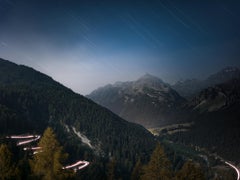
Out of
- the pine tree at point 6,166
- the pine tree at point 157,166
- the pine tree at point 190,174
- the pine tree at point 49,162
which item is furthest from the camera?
the pine tree at point 157,166

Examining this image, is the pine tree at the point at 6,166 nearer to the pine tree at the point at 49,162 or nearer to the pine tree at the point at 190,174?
the pine tree at the point at 49,162

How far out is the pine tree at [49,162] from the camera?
60406mm

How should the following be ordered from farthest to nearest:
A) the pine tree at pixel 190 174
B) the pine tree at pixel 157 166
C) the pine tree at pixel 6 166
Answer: the pine tree at pixel 157 166 < the pine tree at pixel 190 174 < the pine tree at pixel 6 166

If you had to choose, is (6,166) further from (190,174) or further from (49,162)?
(190,174)

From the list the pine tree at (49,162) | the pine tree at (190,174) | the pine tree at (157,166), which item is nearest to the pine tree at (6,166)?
the pine tree at (49,162)

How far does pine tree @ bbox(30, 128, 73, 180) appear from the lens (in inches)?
2378

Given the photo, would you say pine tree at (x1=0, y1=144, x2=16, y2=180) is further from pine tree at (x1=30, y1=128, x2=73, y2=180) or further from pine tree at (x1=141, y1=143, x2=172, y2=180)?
pine tree at (x1=141, y1=143, x2=172, y2=180)

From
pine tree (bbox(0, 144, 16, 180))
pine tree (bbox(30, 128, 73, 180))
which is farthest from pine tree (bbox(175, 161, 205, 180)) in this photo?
pine tree (bbox(0, 144, 16, 180))

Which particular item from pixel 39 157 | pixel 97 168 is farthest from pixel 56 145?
pixel 97 168

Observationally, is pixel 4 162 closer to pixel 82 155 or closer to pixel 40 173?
pixel 40 173

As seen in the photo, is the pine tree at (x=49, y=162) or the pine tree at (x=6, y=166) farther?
the pine tree at (x=49, y=162)

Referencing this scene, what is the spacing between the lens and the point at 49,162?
6216cm

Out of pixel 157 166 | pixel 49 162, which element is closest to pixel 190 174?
pixel 157 166

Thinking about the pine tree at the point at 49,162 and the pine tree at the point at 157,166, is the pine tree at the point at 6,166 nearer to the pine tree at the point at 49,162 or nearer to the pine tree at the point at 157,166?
the pine tree at the point at 49,162
